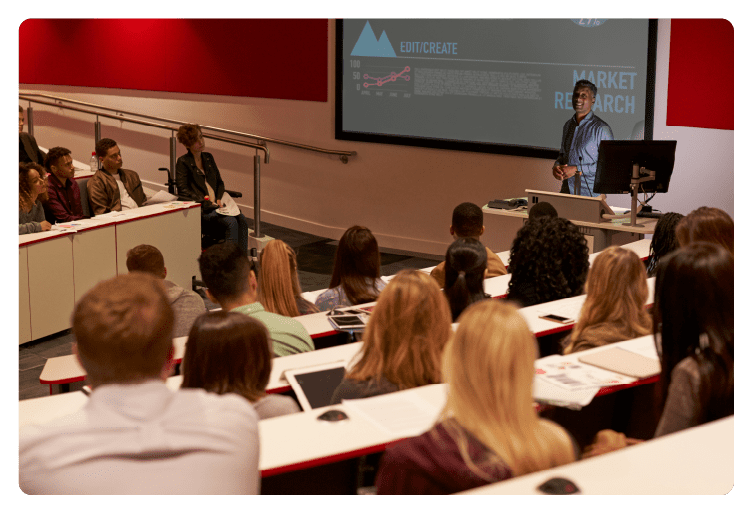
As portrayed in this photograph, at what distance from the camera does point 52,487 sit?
1630 mm

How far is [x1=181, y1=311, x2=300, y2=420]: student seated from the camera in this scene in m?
2.32

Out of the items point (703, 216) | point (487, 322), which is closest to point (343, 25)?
point (703, 216)

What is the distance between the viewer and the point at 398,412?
2496 mm

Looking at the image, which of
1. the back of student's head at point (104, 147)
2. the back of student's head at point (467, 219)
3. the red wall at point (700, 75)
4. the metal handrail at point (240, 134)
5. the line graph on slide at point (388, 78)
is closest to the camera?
the back of student's head at point (467, 219)

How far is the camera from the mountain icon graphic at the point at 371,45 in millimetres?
7766

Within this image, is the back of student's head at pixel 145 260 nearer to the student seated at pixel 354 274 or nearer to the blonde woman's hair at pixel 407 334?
the student seated at pixel 354 274

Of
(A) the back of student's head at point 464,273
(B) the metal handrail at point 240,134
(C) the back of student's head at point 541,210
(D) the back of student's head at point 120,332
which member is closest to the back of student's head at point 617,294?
(A) the back of student's head at point 464,273

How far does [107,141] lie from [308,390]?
435cm

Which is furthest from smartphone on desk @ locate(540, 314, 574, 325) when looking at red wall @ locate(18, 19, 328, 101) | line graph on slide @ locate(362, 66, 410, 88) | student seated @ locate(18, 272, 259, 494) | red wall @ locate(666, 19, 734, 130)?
red wall @ locate(18, 19, 328, 101)

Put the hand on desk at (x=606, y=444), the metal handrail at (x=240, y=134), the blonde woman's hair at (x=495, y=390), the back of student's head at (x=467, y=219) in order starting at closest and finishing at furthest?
the blonde woman's hair at (x=495, y=390) → the hand on desk at (x=606, y=444) → the back of student's head at (x=467, y=219) → the metal handrail at (x=240, y=134)

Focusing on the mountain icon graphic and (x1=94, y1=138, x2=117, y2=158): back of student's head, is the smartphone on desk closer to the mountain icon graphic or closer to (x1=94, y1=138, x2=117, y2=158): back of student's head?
(x1=94, y1=138, x2=117, y2=158): back of student's head

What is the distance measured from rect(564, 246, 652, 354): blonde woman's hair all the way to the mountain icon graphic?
511 cm

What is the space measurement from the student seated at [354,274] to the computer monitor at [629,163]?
2.38 meters

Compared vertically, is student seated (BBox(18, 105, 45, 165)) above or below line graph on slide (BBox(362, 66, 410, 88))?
below
